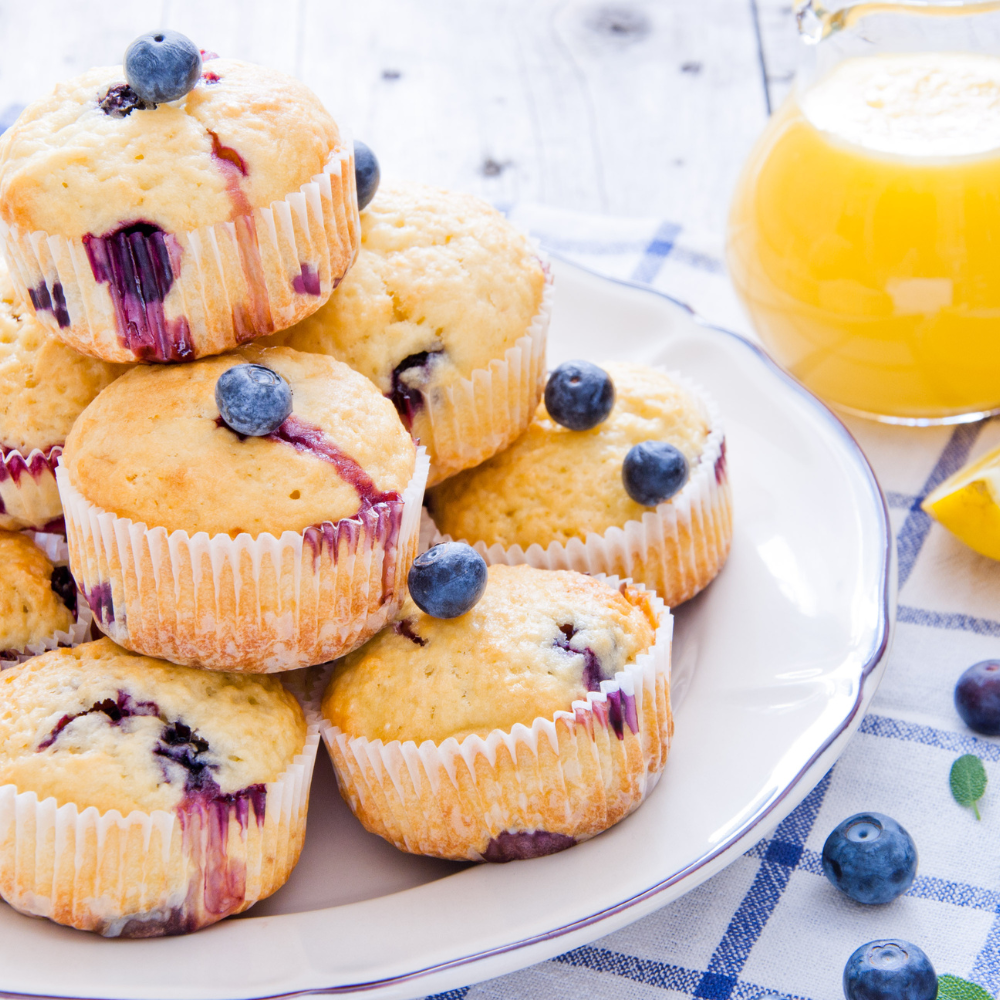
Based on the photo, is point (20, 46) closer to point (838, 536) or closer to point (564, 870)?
point (838, 536)

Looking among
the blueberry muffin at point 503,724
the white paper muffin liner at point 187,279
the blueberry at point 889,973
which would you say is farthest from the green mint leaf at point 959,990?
the white paper muffin liner at point 187,279

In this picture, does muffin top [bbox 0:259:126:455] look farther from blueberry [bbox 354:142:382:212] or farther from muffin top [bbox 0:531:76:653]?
blueberry [bbox 354:142:382:212]

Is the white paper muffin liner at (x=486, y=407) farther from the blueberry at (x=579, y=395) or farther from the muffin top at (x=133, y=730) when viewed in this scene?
the muffin top at (x=133, y=730)

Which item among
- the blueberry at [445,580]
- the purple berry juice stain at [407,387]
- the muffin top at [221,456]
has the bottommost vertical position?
the blueberry at [445,580]

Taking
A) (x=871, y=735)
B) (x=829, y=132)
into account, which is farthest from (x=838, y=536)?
(x=829, y=132)

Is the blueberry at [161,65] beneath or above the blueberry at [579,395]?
above

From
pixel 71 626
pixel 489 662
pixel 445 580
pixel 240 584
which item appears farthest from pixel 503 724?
pixel 71 626

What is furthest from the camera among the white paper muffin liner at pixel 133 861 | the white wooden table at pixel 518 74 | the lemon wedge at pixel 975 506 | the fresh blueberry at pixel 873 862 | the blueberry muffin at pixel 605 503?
the white wooden table at pixel 518 74

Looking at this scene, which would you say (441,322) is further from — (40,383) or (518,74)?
(518,74)
